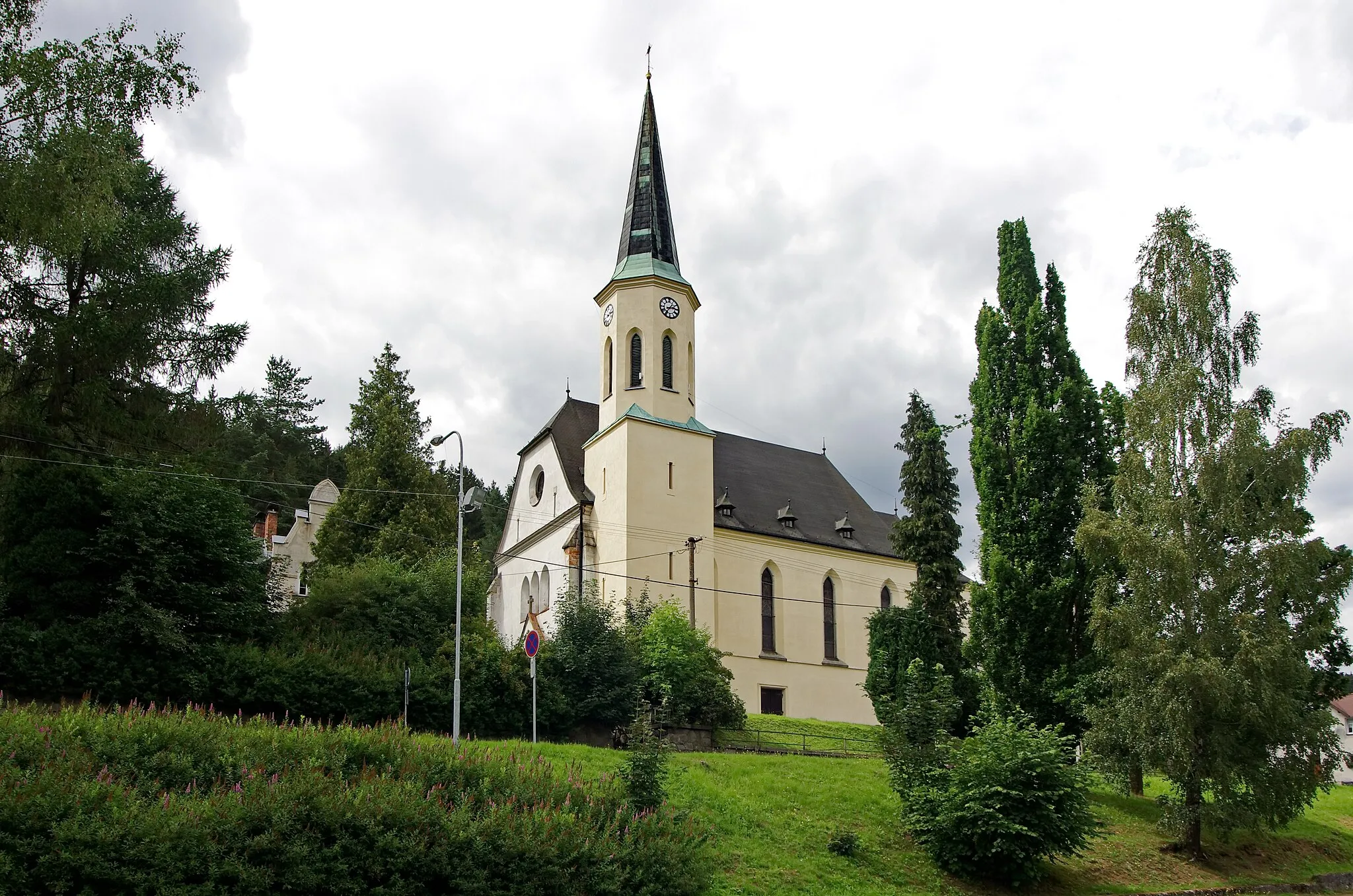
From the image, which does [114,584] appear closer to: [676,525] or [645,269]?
[676,525]

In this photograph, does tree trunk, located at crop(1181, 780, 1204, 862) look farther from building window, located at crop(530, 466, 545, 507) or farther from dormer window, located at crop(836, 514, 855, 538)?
building window, located at crop(530, 466, 545, 507)

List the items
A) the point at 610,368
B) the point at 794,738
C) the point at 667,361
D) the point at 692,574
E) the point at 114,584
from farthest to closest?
the point at 610,368 → the point at 667,361 → the point at 692,574 → the point at 794,738 → the point at 114,584

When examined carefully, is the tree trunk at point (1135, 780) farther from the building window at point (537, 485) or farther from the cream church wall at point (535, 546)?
the building window at point (537, 485)

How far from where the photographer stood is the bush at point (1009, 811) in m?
17.3

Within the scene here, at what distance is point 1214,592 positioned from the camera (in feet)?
68.7

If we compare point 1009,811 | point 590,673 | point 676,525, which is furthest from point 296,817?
point 676,525

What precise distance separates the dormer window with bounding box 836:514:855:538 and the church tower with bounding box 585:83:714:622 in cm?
757

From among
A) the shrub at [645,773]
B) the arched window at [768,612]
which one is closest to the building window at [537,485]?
the arched window at [768,612]

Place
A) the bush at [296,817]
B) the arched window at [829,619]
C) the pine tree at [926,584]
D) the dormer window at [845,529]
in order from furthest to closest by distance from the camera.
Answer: the dormer window at [845,529]
the arched window at [829,619]
the pine tree at [926,584]
the bush at [296,817]

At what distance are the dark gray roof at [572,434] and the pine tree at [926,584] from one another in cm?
1275

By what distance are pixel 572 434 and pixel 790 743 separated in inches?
743

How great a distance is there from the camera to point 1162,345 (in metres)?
23.8

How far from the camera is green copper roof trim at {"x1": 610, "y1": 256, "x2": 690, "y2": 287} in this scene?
43.2 m

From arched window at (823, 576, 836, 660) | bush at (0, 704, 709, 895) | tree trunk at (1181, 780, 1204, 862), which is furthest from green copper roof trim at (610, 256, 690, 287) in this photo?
bush at (0, 704, 709, 895)
